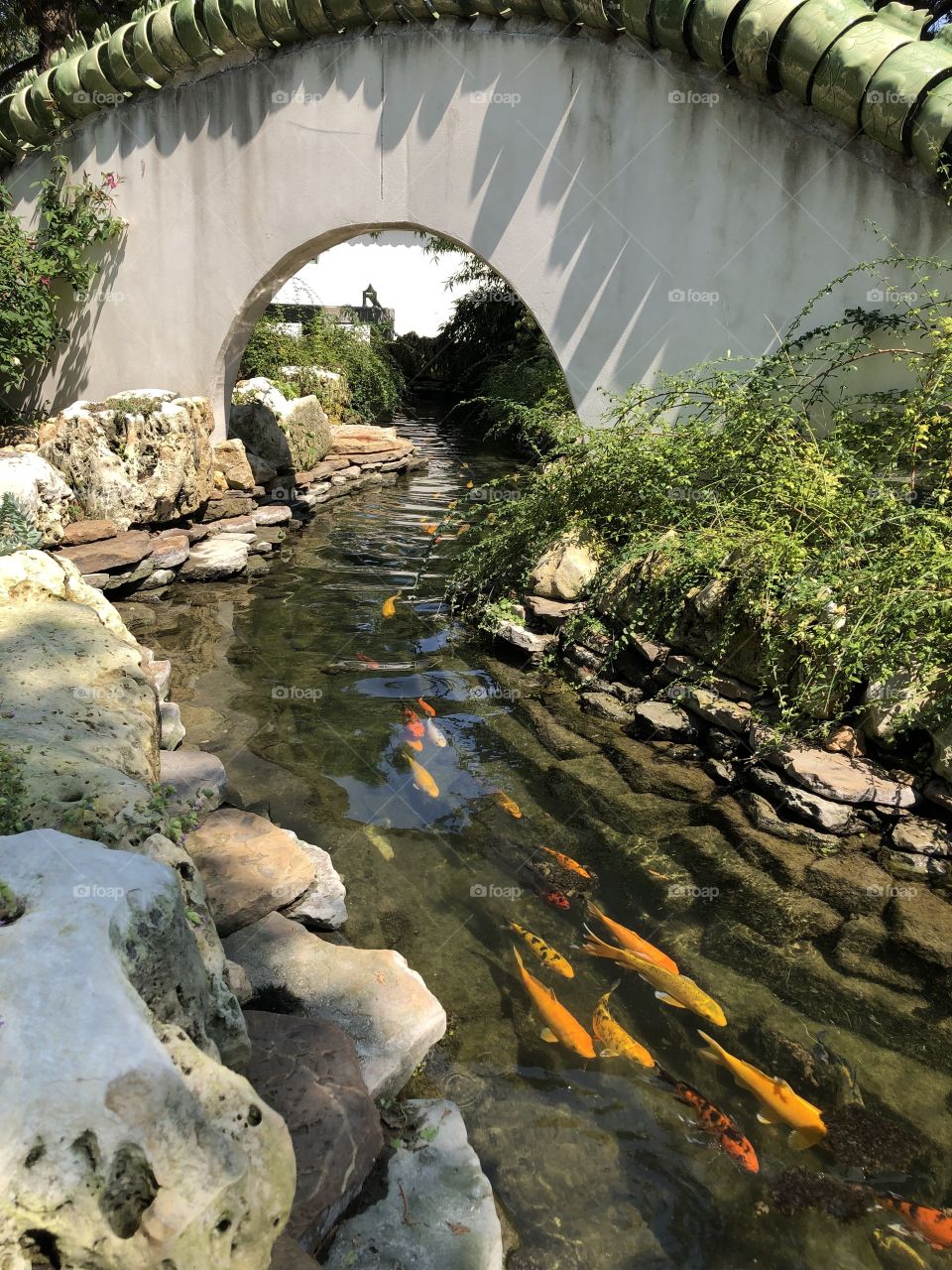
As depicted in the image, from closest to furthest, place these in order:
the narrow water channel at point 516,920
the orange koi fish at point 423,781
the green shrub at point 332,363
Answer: the narrow water channel at point 516,920, the orange koi fish at point 423,781, the green shrub at point 332,363

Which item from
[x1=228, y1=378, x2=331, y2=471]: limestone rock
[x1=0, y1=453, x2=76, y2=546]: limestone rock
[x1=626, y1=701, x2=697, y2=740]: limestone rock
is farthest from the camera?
[x1=228, y1=378, x2=331, y2=471]: limestone rock

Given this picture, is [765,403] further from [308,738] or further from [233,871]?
[233,871]

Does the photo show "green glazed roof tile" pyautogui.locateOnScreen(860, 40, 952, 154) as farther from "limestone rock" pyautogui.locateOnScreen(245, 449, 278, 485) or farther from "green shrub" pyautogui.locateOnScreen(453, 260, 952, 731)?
"limestone rock" pyautogui.locateOnScreen(245, 449, 278, 485)

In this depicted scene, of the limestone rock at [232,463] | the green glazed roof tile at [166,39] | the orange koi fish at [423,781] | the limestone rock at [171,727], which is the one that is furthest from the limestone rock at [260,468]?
the orange koi fish at [423,781]

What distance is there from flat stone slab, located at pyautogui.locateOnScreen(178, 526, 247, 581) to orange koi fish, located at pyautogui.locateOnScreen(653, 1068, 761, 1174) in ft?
23.0

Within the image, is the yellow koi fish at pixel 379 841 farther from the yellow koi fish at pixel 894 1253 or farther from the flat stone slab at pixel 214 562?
the flat stone slab at pixel 214 562

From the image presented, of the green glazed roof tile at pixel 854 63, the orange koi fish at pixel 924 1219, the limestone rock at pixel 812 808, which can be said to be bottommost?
the orange koi fish at pixel 924 1219

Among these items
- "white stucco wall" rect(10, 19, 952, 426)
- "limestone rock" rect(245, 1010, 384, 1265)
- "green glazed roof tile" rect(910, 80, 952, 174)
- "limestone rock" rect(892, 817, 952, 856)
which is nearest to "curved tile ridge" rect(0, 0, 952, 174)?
"green glazed roof tile" rect(910, 80, 952, 174)

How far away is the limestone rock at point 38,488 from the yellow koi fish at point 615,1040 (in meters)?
6.26

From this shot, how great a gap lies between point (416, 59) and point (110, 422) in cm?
445

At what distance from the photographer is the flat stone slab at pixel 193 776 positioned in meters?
4.19

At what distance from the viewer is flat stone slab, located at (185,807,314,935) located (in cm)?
354

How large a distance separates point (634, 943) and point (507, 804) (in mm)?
1314

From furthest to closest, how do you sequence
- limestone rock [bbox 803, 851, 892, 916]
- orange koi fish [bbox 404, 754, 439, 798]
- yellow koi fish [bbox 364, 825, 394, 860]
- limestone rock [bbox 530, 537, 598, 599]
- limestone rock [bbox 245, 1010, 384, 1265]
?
limestone rock [bbox 530, 537, 598, 599] < orange koi fish [bbox 404, 754, 439, 798] < yellow koi fish [bbox 364, 825, 394, 860] < limestone rock [bbox 803, 851, 892, 916] < limestone rock [bbox 245, 1010, 384, 1265]
